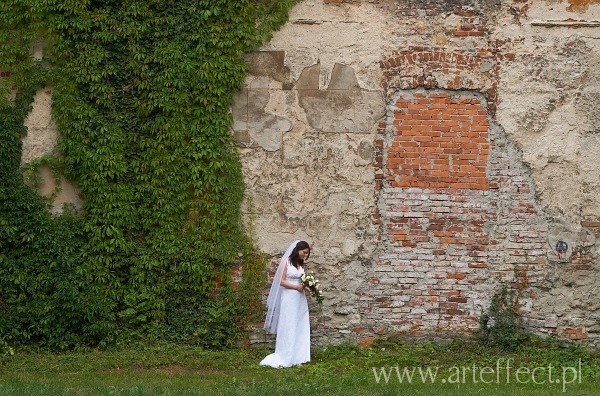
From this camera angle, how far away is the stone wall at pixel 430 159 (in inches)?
450

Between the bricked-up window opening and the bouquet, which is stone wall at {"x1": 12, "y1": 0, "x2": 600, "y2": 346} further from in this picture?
the bouquet

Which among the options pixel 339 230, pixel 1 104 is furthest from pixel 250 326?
pixel 1 104

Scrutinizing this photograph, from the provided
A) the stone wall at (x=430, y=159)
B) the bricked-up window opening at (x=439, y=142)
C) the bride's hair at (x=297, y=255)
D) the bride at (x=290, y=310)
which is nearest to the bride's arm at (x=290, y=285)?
the bride at (x=290, y=310)

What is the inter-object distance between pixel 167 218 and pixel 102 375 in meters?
2.15

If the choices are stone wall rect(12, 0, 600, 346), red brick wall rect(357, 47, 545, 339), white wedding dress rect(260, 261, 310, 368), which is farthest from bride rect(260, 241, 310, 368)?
red brick wall rect(357, 47, 545, 339)

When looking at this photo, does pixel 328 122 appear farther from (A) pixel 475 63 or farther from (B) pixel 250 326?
(B) pixel 250 326

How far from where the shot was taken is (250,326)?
11453mm

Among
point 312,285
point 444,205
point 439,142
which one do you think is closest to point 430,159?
point 439,142

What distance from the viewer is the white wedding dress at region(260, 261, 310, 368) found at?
1095cm

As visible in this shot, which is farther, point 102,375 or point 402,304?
point 402,304

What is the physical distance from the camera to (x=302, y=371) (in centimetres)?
1047

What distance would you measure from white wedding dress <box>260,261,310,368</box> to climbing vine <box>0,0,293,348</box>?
63 cm

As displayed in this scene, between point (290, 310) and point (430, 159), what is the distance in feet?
8.15

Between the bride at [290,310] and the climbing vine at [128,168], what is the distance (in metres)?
0.49
